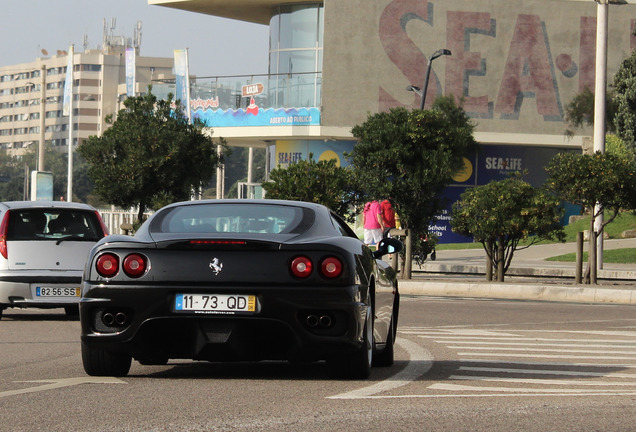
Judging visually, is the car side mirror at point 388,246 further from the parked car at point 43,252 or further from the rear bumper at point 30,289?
the rear bumper at point 30,289

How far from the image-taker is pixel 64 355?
11.1 metres

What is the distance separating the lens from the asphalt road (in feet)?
21.7

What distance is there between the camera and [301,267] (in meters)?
8.37

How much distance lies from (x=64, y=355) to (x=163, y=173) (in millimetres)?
21358

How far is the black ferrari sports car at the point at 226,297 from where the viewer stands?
8.33m

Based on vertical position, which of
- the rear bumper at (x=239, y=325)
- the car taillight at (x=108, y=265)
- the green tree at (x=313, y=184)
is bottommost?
the rear bumper at (x=239, y=325)

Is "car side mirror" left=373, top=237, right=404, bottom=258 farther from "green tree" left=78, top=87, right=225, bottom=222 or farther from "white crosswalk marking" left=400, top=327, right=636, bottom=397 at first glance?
"green tree" left=78, top=87, right=225, bottom=222

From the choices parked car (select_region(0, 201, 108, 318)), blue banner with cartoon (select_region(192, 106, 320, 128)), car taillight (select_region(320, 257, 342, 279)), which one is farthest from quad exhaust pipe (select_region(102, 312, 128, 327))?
blue banner with cartoon (select_region(192, 106, 320, 128))

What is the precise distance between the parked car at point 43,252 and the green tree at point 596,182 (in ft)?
42.8

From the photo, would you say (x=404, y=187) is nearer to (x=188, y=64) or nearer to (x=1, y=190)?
(x=188, y=64)

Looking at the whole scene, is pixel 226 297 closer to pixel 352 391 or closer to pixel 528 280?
pixel 352 391

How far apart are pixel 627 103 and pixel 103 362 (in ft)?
124

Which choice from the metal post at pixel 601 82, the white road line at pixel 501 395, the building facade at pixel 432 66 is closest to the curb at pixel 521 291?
→ the metal post at pixel 601 82

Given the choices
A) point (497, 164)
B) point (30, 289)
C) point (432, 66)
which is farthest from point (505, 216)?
point (497, 164)
